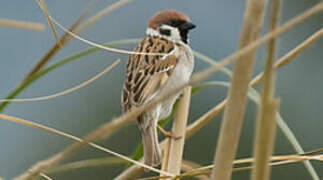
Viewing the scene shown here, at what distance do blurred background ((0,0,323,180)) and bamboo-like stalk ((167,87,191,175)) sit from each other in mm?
2269

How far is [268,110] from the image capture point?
2.01 feet

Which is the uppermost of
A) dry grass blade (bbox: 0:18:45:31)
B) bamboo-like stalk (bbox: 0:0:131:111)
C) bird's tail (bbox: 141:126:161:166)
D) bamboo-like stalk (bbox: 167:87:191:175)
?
bird's tail (bbox: 141:126:161:166)

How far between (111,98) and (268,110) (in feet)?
11.8

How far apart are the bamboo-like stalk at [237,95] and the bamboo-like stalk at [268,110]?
4cm

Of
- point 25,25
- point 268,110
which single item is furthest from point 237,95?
point 25,25

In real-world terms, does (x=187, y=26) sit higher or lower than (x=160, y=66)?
higher

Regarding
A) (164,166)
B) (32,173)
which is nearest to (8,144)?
(164,166)

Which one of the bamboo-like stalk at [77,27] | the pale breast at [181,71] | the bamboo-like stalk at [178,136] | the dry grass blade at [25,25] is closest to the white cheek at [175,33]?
the pale breast at [181,71]

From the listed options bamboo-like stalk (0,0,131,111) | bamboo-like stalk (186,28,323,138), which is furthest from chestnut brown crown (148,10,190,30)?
bamboo-like stalk (0,0,131,111)

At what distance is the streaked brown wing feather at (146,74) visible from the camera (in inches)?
91.9

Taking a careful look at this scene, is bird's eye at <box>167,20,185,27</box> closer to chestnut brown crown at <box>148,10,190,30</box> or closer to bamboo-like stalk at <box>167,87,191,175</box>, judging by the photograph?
chestnut brown crown at <box>148,10,190,30</box>

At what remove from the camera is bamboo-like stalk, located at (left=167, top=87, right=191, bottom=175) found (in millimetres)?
1098

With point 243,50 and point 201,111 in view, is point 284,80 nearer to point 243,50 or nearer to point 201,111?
point 201,111

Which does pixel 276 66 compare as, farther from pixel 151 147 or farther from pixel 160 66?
pixel 160 66
